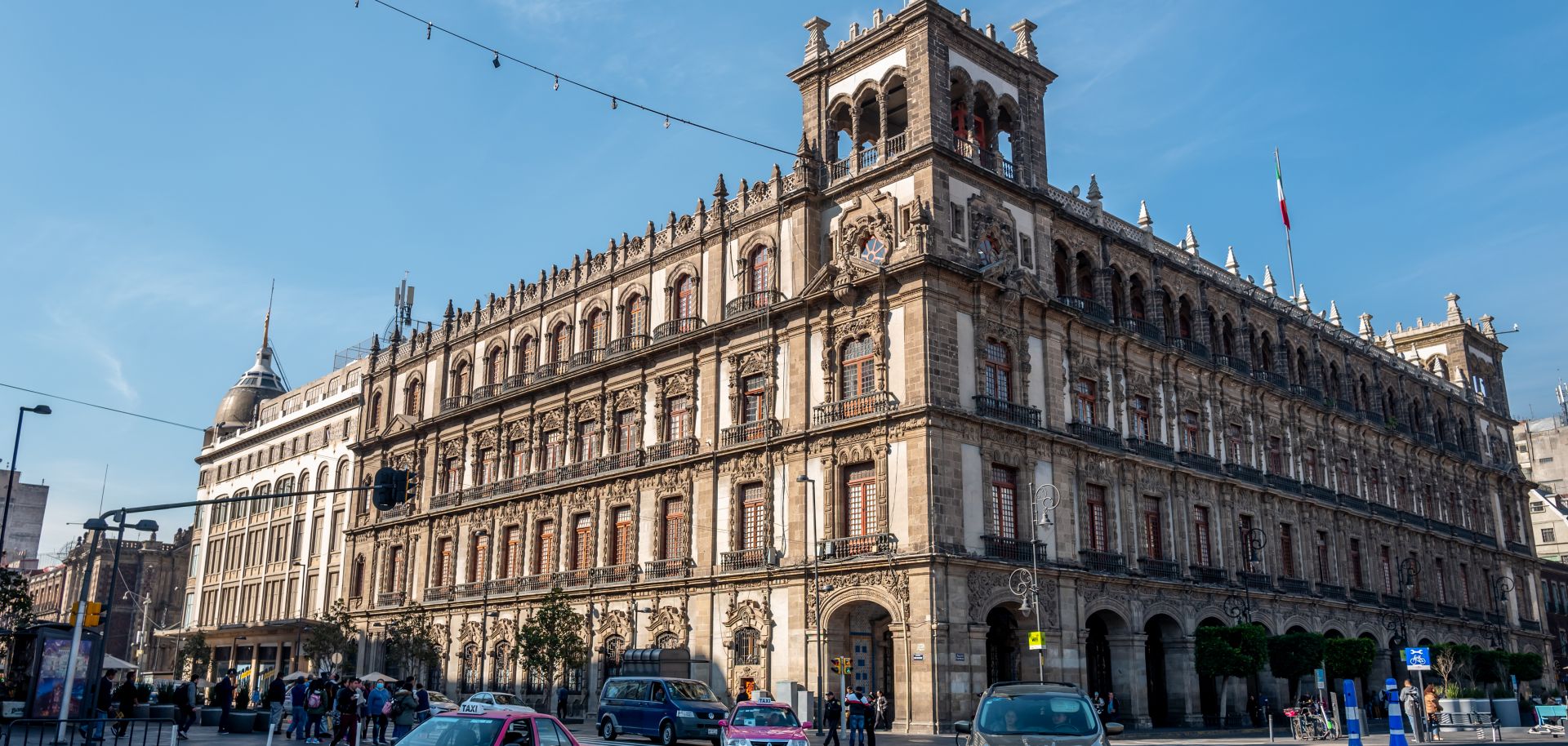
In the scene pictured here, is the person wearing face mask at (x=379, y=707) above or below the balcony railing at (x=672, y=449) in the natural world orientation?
below

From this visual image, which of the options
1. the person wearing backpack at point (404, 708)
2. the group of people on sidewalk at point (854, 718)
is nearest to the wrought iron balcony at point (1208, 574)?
the group of people on sidewalk at point (854, 718)

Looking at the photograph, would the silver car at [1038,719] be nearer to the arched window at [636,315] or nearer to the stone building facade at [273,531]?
the arched window at [636,315]

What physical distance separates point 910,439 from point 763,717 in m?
12.6

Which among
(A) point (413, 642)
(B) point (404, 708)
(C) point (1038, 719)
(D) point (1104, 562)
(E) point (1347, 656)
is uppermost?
(D) point (1104, 562)

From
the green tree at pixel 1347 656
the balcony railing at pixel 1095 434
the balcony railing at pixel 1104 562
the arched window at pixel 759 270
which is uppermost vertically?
the arched window at pixel 759 270

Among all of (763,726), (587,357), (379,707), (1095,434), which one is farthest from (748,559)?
(763,726)

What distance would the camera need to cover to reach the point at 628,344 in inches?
1901

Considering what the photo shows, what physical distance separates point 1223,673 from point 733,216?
2353cm

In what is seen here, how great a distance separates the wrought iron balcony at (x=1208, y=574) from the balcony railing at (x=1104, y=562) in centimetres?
455

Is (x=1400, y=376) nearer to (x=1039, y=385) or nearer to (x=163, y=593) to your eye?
(x=1039, y=385)

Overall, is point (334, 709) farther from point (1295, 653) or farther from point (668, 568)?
point (1295, 653)

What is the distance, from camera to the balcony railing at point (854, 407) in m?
36.9

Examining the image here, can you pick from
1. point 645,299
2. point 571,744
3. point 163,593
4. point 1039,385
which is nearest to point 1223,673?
point 1039,385

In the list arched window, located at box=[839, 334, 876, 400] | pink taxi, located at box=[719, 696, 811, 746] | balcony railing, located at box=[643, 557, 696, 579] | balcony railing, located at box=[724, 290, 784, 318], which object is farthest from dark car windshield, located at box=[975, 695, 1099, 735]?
balcony railing, located at box=[643, 557, 696, 579]
